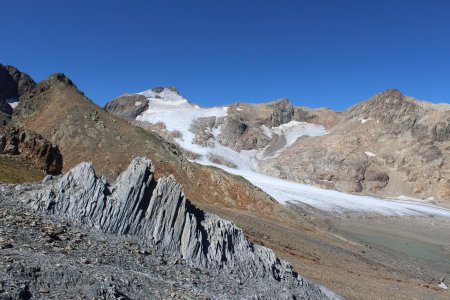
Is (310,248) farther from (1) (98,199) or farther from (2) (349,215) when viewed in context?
(2) (349,215)

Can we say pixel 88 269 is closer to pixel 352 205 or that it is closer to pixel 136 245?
pixel 136 245

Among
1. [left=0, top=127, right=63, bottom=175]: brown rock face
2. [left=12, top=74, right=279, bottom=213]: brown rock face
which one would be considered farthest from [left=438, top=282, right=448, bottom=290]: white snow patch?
[left=0, top=127, right=63, bottom=175]: brown rock face

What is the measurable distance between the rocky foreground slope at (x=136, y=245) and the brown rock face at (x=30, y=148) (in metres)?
21.1

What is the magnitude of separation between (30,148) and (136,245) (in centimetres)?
2856

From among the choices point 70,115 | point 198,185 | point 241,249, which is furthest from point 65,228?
point 70,115

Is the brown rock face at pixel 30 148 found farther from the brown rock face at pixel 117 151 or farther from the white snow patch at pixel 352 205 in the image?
the white snow patch at pixel 352 205

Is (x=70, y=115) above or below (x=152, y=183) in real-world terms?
above

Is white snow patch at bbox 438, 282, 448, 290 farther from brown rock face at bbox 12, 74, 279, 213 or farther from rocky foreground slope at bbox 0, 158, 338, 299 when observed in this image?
brown rock face at bbox 12, 74, 279, 213

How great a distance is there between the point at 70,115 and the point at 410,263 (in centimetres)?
6044

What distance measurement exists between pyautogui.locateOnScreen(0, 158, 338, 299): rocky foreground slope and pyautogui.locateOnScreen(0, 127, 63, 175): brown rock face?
832 inches

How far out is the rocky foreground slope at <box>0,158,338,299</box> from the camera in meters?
15.5

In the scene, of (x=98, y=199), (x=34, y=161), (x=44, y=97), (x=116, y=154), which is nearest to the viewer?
(x=98, y=199)

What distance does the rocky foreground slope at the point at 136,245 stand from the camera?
1550 centimetres

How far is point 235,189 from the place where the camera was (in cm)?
7225
